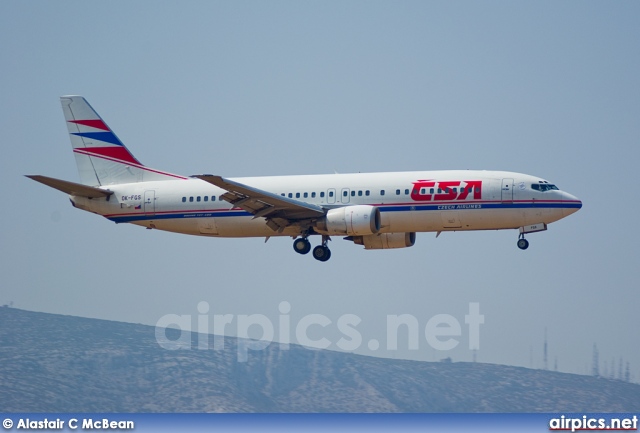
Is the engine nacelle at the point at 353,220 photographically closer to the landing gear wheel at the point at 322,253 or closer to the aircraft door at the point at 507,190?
the landing gear wheel at the point at 322,253

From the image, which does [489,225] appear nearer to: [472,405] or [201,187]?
[201,187]

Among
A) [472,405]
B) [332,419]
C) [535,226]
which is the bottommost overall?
[472,405]

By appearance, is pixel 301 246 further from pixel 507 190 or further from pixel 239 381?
pixel 239 381

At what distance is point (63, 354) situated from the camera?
17138cm

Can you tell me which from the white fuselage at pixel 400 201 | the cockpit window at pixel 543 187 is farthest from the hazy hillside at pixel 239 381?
the cockpit window at pixel 543 187

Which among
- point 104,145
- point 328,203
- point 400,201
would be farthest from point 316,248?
point 104,145

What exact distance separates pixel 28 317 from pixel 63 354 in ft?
73.1

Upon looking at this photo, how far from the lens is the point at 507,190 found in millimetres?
61000

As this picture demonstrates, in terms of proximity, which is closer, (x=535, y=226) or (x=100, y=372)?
(x=535, y=226)

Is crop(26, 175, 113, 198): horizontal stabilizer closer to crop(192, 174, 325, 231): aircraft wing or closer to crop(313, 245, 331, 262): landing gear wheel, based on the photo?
crop(192, 174, 325, 231): aircraft wing

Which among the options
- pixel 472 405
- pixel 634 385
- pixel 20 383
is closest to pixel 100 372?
pixel 20 383

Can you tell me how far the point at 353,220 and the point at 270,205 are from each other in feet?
16.5

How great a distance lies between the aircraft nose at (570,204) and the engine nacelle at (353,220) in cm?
1054

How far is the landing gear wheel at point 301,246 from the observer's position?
65.7 m
